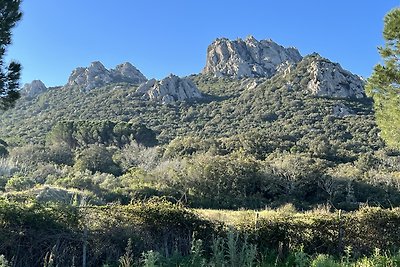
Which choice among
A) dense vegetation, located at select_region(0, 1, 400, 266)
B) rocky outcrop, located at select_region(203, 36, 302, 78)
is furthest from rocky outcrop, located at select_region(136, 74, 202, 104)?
rocky outcrop, located at select_region(203, 36, 302, 78)

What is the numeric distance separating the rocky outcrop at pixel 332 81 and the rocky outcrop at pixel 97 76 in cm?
4792

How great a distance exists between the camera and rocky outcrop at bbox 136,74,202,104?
79.2 metres

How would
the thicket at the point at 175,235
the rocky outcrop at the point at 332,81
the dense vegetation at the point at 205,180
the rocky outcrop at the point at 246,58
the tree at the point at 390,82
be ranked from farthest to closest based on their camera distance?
the rocky outcrop at the point at 246,58 < the rocky outcrop at the point at 332,81 < the tree at the point at 390,82 < the dense vegetation at the point at 205,180 < the thicket at the point at 175,235

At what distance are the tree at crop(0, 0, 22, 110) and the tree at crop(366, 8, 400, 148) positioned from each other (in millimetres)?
11582

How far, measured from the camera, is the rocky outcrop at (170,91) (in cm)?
7919

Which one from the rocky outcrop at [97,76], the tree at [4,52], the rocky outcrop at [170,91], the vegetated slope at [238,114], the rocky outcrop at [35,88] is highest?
the rocky outcrop at [97,76]

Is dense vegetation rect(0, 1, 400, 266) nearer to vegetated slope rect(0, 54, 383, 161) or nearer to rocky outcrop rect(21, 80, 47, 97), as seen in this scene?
vegetated slope rect(0, 54, 383, 161)

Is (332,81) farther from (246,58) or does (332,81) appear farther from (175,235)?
(175,235)

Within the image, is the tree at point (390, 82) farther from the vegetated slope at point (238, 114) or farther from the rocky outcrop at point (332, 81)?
the rocky outcrop at point (332, 81)

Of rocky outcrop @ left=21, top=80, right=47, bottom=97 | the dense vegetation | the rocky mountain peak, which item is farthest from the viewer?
the rocky mountain peak

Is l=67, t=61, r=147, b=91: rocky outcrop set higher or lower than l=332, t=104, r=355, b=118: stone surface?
higher

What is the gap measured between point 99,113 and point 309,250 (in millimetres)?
68576

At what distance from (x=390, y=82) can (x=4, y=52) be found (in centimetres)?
1230

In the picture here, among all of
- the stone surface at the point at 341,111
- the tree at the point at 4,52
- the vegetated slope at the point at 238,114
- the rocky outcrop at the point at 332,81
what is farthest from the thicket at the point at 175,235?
the rocky outcrop at the point at 332,81
